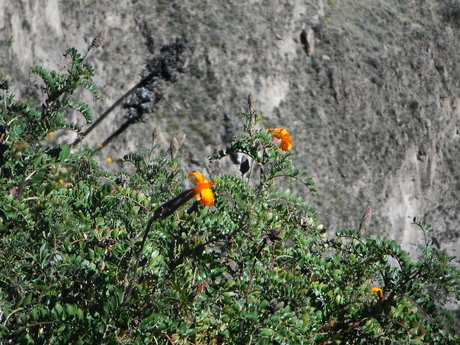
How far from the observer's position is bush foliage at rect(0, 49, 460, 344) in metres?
2.15

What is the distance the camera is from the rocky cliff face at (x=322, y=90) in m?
16.3

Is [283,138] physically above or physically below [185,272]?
below

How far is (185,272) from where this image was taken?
243cm

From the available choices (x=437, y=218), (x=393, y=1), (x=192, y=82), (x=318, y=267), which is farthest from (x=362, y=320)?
(x=393, y=1)

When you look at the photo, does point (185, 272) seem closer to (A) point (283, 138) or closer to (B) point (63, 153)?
(B) point (63, 153)

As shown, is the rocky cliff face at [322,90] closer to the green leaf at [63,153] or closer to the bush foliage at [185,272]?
the green leaf at [63,153]

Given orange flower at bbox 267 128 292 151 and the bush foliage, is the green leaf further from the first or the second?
orange flower at bbox 267 128 292 151

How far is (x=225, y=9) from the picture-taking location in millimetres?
18438

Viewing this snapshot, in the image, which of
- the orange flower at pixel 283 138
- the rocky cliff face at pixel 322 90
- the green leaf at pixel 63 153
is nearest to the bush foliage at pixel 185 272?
the green leaf at pixel 63 153

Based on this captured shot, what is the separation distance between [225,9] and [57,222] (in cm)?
1689

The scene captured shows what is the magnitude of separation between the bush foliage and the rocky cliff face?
11838mm

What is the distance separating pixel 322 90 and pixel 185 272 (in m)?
17.0

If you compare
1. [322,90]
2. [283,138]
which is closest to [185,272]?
[283,138]

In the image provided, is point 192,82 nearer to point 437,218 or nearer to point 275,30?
point 275,30
